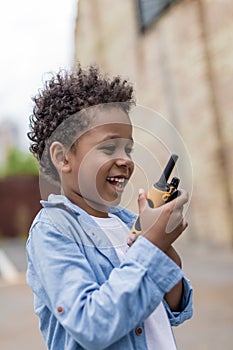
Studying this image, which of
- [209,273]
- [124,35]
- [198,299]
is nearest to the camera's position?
[198,299]

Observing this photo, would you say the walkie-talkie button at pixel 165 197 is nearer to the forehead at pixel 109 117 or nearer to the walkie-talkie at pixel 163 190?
the walkie-talkie at pixel 163 190

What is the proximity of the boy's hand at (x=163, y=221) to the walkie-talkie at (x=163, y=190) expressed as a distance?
1cm

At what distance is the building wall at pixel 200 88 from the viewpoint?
10.6 metres

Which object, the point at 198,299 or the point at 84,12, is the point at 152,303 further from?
the point at 84,12

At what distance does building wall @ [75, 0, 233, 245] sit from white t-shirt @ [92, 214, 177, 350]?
8.48 metres

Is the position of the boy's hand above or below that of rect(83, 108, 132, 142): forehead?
below

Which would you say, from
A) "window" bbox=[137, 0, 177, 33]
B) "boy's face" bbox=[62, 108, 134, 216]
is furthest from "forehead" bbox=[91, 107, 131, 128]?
"window" bbox=[137, 0, 177, 33]

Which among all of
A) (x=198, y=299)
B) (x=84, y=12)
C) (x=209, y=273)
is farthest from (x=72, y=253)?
(x=84, y=12)

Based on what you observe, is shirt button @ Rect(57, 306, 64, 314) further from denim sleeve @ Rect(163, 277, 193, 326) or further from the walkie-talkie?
denim sleeve @ Rect(163, 277, 193, 326)

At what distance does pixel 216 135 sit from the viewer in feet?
35.8

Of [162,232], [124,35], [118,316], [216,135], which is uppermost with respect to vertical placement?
[124,35]

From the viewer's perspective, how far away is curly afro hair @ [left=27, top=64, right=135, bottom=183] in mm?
1179

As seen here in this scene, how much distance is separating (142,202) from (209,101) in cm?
1013

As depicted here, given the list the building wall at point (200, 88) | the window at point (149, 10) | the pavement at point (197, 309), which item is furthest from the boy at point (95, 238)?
the window at point (149, 10)
